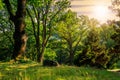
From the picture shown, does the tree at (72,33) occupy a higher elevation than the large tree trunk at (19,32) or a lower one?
higher

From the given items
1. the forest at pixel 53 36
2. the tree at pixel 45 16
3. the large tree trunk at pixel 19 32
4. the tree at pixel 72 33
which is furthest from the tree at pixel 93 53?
the large tree trunk at pixel 19 32

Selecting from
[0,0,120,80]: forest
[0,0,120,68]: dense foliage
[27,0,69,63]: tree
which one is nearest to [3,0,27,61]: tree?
[0,0,120,80]: forest

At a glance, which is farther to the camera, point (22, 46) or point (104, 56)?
point (104, 56)

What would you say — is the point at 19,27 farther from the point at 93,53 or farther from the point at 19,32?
the point at 93,53

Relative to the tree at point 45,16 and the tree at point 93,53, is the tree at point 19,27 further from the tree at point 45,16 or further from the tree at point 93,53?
the tree at point 93,53

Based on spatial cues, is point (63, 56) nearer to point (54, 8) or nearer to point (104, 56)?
point (104, 56)

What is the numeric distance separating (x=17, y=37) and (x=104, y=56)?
169ft

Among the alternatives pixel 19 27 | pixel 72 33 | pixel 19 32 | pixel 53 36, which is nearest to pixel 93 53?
pixel 53 36

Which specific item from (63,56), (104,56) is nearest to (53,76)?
(104,56)

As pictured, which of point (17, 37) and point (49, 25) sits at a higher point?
point (49, 25)

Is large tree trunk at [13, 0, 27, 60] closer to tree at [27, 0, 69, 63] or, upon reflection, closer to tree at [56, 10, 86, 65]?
tree at [27, 0, 69, 63]

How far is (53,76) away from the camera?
8.42m

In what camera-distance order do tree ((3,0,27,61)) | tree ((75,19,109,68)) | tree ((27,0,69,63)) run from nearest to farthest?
1. tree ((3,0,27,61))
2. tree ((27,0,69,63))
3. tree ((75,19,109,68))

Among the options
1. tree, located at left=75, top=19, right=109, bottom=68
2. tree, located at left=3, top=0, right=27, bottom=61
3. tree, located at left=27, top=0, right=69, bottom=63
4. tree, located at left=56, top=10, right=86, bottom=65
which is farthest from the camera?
tree, located at left=56, top=10, right=86, bottom=65
